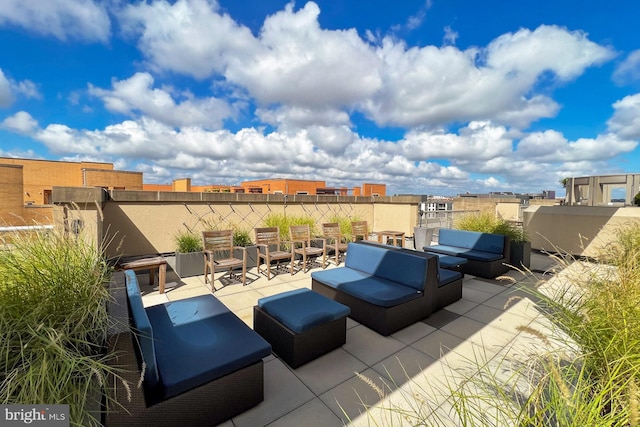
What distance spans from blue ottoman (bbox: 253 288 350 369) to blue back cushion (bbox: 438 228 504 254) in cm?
432

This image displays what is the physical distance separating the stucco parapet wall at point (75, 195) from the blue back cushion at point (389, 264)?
3.98 metres

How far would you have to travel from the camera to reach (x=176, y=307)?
102 inches

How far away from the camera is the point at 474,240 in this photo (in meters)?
5.64

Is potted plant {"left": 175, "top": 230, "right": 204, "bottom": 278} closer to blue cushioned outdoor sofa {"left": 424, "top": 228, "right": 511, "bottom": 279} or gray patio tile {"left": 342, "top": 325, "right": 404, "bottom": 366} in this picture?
gray patio tile {"left": 342, "top": 325, "right": 404, "bottom": 366}

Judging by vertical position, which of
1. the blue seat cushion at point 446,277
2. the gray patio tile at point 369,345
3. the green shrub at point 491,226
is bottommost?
the gray patio tile at point 369,345

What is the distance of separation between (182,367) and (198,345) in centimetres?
25

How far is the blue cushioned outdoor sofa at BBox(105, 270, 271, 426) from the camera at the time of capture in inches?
55.7

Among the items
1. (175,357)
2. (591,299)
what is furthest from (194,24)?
(591,299)

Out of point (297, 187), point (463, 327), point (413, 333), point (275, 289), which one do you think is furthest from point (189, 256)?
point (297, 187)

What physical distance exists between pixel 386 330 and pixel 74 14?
854 cm

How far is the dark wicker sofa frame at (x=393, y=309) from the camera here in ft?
9.57

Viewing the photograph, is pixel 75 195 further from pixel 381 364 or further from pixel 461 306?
pixel 461 306

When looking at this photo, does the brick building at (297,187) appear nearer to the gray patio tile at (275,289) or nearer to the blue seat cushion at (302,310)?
the gray patio tile at (275,289)

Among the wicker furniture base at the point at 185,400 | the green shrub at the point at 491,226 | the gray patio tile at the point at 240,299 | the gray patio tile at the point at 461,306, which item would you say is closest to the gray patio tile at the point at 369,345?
the wicker furniture base at the point at 185,400
